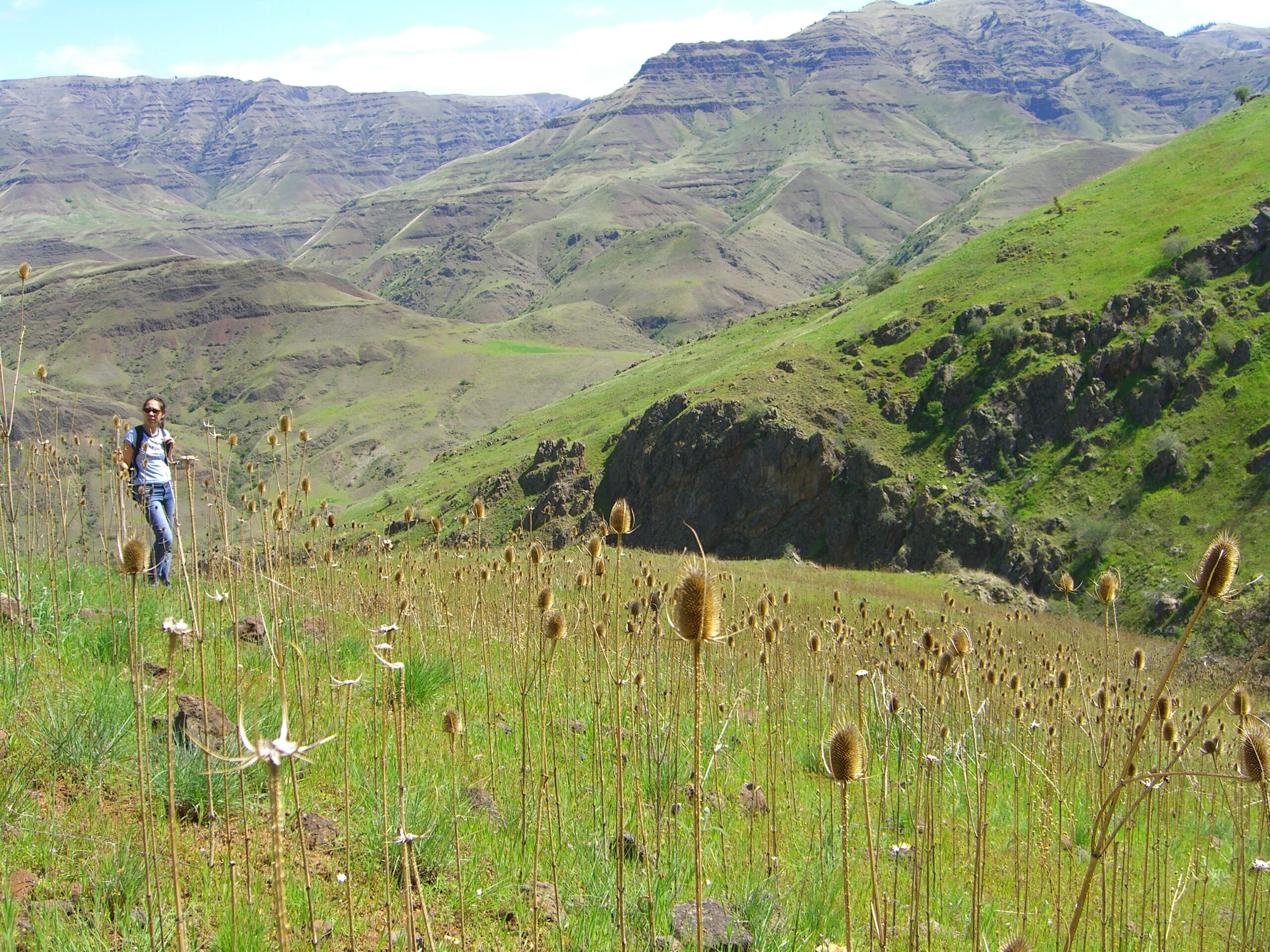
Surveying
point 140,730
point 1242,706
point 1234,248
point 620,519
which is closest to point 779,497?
point 1234,248

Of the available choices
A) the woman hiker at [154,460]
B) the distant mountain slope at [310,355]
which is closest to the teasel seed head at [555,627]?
the woman hiker at [154,460]

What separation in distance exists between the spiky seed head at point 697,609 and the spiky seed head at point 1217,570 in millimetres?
1179

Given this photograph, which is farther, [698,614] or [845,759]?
[845,759]

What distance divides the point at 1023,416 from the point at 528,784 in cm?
4292

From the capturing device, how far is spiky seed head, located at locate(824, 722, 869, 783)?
2180 millimetres

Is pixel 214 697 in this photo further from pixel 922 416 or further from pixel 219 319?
pixel 219 319

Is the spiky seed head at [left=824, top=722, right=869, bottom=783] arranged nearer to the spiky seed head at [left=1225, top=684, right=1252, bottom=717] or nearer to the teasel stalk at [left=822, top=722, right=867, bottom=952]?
the teasel stalk at [left=822, top=722, right=867, bottom=952]

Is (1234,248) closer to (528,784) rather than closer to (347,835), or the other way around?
(528,784)

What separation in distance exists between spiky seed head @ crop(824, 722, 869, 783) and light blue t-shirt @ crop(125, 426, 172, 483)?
23.6 ft

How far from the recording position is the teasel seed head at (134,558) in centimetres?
221

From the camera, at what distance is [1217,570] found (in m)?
2.09

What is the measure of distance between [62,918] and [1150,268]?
52.0m

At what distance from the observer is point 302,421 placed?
13200 centimetres

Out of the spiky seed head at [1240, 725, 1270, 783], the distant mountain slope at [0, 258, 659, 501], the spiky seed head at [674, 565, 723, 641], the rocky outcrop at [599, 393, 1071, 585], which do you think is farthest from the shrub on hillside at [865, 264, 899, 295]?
the spiky seed head at [674, 565, 723, 641]
